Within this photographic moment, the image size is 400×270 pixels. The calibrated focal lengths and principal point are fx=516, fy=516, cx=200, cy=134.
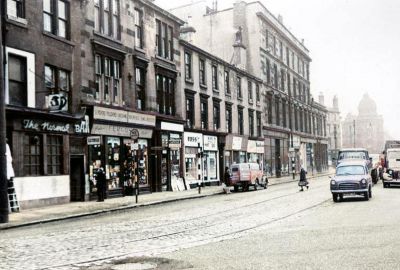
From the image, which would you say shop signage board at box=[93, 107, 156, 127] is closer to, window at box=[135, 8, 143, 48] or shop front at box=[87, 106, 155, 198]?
shop front at box=[87, 106, 155, 198]

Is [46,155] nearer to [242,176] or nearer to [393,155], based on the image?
[242,176]

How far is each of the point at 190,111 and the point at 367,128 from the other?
463 feet

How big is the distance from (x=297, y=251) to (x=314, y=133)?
224ft

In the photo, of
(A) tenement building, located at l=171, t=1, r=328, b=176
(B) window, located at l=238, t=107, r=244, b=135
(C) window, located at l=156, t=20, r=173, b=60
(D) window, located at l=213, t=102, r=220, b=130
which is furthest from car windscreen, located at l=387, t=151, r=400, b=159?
(A) tenement building, located at l=171, t=1, r=328, b=176

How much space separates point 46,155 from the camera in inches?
904

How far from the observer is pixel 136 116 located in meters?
30.0

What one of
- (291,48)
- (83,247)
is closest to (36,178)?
(83,247)

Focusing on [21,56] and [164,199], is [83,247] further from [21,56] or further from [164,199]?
[164,199]

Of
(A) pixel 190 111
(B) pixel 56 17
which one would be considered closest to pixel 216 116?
(A) pixel 190 111

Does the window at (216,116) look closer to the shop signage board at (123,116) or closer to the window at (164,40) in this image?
the window at (164,40)

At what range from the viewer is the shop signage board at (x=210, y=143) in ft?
132

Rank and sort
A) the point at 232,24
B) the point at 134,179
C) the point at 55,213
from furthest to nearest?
the point at 232,24 → the point at 134,179 → the point at 55,213

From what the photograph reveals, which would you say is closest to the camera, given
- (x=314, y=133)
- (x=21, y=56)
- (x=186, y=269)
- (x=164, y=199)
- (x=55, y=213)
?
(x=186, y=269)

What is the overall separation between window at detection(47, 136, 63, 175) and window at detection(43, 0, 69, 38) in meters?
5.05
